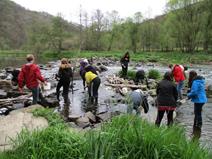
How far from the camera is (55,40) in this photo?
84.3 m

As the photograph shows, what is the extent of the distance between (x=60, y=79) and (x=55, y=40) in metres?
70.7

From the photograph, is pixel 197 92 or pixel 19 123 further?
pixel 197 92

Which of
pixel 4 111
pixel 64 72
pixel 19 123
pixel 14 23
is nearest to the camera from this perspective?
pixel 19 123

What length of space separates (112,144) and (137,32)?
86.7 metres

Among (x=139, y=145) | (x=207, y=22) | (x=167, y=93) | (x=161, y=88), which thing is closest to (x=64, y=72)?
(x=161, y=88)

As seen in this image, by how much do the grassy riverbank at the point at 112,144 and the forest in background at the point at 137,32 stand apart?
61.8 m

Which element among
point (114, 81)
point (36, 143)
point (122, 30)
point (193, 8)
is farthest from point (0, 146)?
point (122, 30)

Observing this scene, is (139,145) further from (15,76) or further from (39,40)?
(39,40)

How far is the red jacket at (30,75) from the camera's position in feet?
39.6

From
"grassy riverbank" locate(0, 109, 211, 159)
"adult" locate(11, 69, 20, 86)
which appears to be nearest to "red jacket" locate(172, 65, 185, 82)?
"adult" locate(11, 69, 20, 86)

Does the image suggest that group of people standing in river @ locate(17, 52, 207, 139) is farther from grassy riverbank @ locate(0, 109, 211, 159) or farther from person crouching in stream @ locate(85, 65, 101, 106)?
grassy riverbank @ locate(0, 109, 211, 159)

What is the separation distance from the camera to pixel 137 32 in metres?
90.7

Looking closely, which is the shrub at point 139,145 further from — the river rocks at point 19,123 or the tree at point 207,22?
the tree at point 207,22

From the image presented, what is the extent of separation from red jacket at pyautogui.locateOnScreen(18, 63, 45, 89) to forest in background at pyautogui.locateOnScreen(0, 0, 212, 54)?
5555 cm
